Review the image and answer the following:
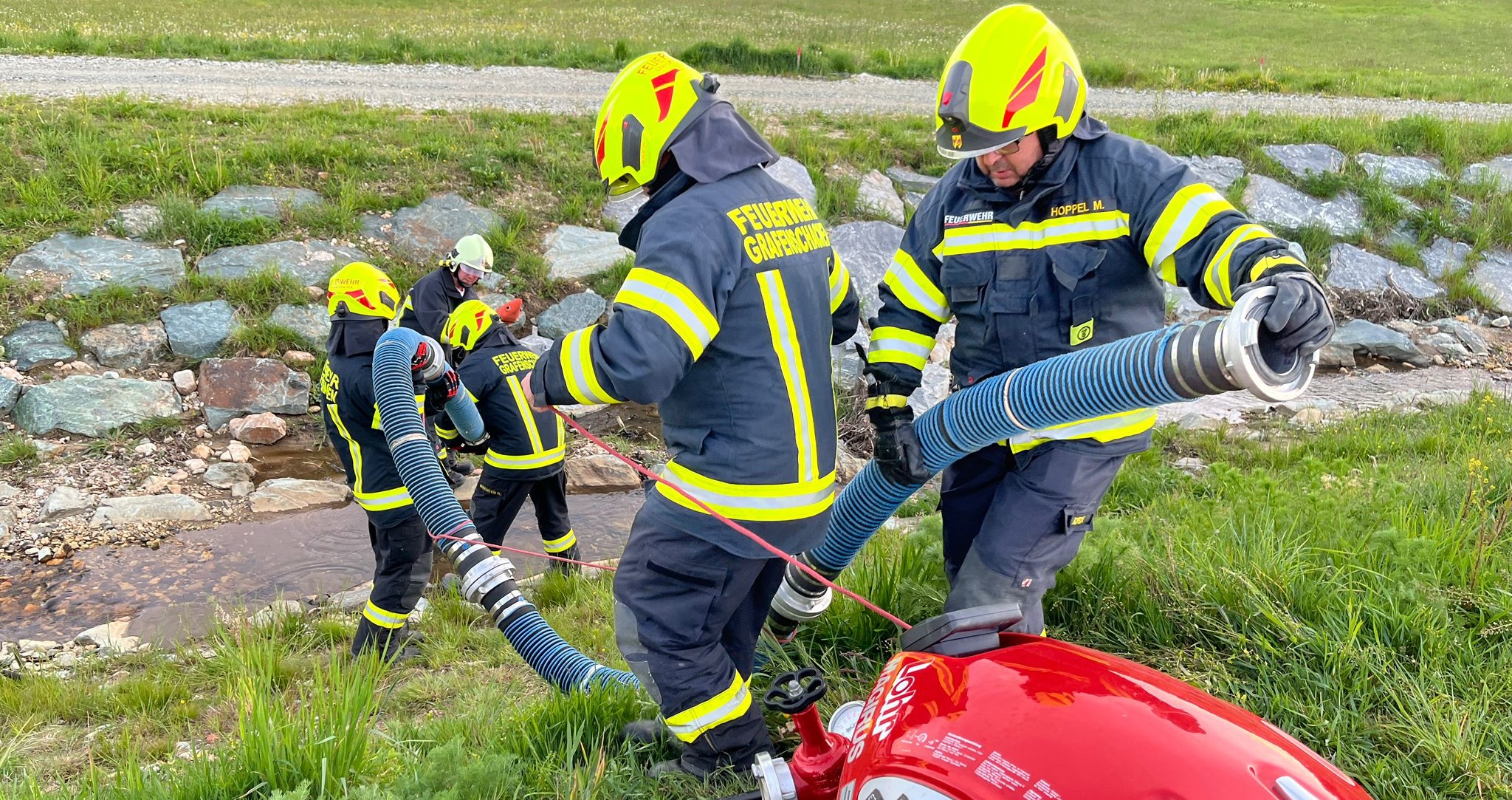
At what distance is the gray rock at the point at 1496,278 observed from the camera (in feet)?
33.2

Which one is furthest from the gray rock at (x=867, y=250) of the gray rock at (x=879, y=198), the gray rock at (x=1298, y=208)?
the gray rock at (x=1298, y=208)

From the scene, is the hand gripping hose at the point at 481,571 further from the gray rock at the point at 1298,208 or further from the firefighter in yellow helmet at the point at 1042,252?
the gray rock at the point at 1298,208

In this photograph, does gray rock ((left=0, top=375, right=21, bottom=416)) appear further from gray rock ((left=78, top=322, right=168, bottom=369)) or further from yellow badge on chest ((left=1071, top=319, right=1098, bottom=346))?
yellow badge on chest ((left=1071, top=319, right=1098, bottom=346))

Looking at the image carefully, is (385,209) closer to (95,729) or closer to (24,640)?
(24,640)

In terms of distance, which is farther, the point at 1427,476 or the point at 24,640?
the point at 24,640

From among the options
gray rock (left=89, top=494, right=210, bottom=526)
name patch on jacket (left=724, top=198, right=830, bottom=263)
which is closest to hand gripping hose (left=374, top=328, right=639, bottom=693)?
name patch on jacket (left=724, top=198, right=830, bottom=263)

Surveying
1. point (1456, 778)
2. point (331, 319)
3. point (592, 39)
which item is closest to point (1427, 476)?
point (1456, 778)

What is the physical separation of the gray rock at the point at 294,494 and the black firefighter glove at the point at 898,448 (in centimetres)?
538

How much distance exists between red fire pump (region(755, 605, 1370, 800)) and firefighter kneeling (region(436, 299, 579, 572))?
4.14 m

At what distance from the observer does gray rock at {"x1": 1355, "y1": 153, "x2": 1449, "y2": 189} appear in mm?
11203

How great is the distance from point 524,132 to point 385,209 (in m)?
1.95

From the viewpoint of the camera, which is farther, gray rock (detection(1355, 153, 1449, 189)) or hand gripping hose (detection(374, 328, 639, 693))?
gray rock (detection(1355, 153, 1449, 189))

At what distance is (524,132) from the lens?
34.3 ft

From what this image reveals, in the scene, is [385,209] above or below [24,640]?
above
